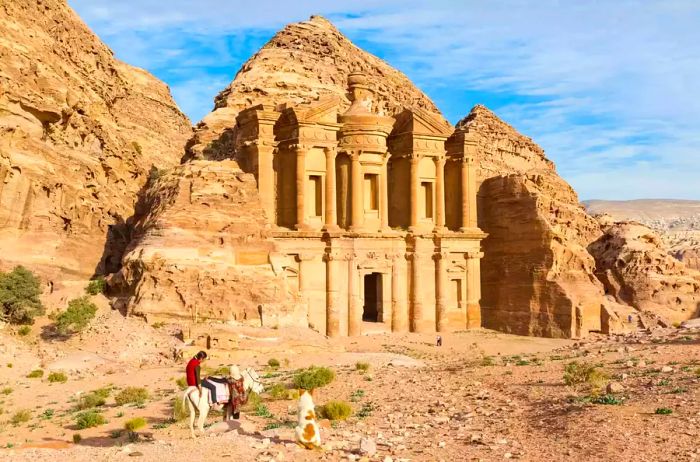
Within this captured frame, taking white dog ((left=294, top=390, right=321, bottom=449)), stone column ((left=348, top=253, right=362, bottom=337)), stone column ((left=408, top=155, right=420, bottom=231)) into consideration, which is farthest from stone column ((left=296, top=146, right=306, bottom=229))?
white dog ((left=294, top=390, right=321, bottom=449))

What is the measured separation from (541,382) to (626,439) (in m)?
6.55

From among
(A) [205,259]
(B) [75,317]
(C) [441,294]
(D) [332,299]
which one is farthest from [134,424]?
(C) [441,294]

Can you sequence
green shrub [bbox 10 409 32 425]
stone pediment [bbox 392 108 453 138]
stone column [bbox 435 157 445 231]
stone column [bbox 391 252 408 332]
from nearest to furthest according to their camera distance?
green shrub [bbox 10 409 32 425] → stone column [bbox 391 252 408 332] → stone pediment [bbox 392 108 453 138] → stone column [bbox 435 157 445 231]

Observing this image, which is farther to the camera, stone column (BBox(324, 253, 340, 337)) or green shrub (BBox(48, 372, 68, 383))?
stone column (BBox(324, 253, 340, 337))

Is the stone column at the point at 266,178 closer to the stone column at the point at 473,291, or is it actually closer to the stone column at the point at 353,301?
the stone column at the point at 353,301

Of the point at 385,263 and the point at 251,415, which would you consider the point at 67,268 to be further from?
the point at 251,415

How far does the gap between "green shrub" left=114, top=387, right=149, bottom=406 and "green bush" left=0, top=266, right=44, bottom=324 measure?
10683 millimetres

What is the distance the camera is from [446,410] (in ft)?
54.6

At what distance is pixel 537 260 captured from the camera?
43.7m

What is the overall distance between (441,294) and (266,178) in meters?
13.1

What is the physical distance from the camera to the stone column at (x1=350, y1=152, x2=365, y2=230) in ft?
136

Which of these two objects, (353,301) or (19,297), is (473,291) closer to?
(353,301)

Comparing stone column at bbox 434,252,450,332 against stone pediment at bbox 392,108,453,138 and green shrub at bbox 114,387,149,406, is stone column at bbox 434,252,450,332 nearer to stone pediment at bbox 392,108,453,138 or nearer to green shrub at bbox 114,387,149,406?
stone pediment at bbox 392,108,453,138

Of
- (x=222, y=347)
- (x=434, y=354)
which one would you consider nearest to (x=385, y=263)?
(x=434, y=354)
